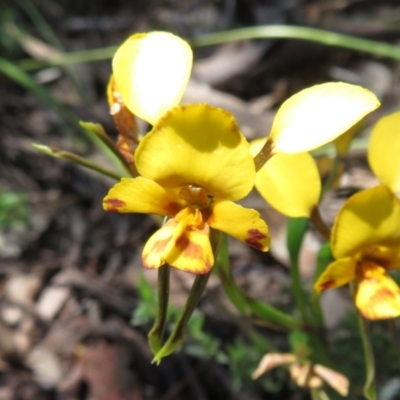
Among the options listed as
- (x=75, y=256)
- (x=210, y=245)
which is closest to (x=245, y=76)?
(x=75, y=256)

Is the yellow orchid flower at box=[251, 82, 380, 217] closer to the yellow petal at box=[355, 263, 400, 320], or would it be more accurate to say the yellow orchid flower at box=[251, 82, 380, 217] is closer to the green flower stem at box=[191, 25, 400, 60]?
the yellow petal at box=[355, 263, 400, 320]

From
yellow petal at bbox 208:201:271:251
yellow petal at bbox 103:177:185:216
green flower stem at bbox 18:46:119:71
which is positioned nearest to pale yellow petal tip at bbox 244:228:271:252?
yellow petal at bbox 208:201:271:251

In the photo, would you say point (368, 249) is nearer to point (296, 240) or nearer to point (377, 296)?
point (377, 296)

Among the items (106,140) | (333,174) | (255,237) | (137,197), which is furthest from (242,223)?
(333,174)

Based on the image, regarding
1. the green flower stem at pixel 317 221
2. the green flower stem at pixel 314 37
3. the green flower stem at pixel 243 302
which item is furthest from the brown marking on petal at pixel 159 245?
the green flower stem at pixel 314 37

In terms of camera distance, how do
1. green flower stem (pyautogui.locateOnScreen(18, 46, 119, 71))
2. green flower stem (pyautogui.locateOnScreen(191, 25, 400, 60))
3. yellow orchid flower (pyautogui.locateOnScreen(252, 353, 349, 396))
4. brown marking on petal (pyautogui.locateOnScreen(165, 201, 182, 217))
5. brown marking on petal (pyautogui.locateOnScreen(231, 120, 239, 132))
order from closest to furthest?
brown marking on petal (pyautogui.locateOnScreen(231, 120, 239, 132))
brown marking on petal (pyautogui.locateOnScreen(165, 201, 182, 217))
yellow orchid flower (pyautogui.locateOnScreen(252, 353, 349, 396))
green flower stem (pyautogui.locateOnScreen(191, 25, 400, 60))
green flower stem (pyautogui.locateOnScreen(18, 46, 119, 71))

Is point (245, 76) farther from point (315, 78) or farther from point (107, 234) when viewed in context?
point (107, 234)

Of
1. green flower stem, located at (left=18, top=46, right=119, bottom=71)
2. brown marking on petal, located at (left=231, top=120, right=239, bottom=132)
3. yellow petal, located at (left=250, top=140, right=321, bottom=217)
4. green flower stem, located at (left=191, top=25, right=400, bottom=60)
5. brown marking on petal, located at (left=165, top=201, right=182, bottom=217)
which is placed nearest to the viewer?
brown marking on petal, located at (left=231, top=120, right=239, bottom=132)
